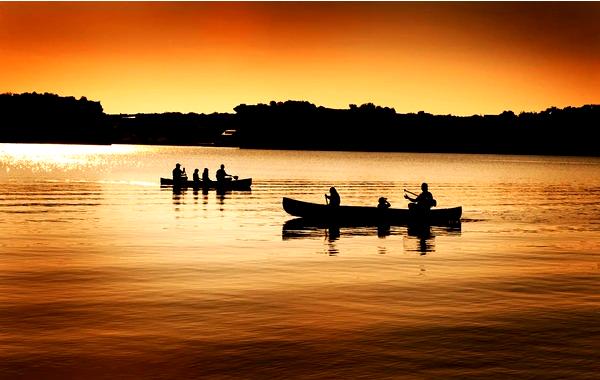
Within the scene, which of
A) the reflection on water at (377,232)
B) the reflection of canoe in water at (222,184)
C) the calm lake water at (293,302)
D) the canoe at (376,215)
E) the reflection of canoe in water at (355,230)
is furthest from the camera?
the reflection of canoe in water at (222,184)

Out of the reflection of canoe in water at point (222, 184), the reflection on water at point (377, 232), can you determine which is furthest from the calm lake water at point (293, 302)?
the reflection of canoe in water at point (222, 184)

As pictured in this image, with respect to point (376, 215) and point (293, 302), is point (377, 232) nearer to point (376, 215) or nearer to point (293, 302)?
point (376, 215)

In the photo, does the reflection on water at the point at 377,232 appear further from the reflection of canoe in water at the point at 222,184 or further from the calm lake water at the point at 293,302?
the reflection of canoe in water at the point at 222,184

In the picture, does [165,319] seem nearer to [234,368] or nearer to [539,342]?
[234,368]

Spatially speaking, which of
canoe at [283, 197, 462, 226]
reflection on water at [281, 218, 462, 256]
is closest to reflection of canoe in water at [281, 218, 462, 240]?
reflection on water at [281, 218, 462, 256]

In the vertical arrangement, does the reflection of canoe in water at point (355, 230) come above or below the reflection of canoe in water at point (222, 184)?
below

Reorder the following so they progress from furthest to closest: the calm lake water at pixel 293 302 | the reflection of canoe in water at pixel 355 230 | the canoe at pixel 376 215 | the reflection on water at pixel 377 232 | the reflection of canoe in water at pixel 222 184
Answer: the reflection of canoe in water at pixel 222 184 < the canoe at pixel 376 215 < the reflection of canoe in water at pixel 355 230 < the reflection on water at pixel 377 232 < the calm lake water at pixel 293 302

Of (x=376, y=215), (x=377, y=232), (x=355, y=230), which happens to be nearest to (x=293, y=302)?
(x=377, y=232)

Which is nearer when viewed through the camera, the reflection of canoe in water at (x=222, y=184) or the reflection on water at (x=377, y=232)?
the reflection on water at (x=377, y=232)

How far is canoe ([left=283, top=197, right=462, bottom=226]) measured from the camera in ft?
149

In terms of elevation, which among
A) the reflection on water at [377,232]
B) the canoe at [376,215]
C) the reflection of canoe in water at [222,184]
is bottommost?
the reflection on water at [377,232]

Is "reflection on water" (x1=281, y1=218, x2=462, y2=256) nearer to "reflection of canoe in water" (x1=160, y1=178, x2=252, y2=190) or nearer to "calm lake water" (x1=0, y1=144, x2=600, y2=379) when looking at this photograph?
"calm lake water" (x1=0, y1=144, x2=600, y2=379)

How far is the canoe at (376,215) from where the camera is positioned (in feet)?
149

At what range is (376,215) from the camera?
4581 centimetres
